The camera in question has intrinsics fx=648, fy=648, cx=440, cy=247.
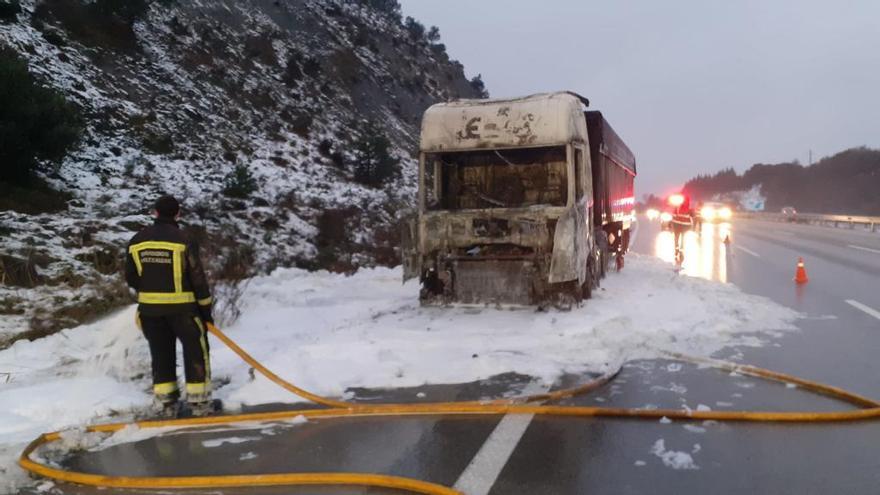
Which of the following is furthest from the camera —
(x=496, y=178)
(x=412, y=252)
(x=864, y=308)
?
(x=496, y=178)

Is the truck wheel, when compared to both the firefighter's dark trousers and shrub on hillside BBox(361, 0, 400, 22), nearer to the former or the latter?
the firefighter's dark trousers

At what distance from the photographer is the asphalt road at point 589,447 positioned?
12.3 feet

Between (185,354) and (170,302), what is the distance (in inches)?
18.0

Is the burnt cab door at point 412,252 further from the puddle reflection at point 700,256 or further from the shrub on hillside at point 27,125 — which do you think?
the shrub on hillside at point 27,125

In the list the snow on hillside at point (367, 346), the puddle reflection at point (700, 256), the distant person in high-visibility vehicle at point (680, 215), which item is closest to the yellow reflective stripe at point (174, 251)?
the snow on hillside at point (367, 346)

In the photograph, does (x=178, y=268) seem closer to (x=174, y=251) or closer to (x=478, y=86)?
(x=174, y=251)

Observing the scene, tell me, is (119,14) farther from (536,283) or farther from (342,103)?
(536,283)

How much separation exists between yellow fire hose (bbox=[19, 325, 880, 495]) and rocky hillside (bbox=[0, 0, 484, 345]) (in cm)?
420

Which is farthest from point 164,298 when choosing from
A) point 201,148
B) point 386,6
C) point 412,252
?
point 386,6

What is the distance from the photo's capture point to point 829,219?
40.1 metres

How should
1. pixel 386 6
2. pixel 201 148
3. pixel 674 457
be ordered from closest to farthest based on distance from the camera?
pixel 674 457, pixel 201 148, pixel 386 6

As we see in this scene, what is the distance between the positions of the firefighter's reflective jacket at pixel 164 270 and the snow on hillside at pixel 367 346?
0.94 meters

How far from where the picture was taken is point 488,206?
1079cm

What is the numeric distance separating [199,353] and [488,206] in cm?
640
